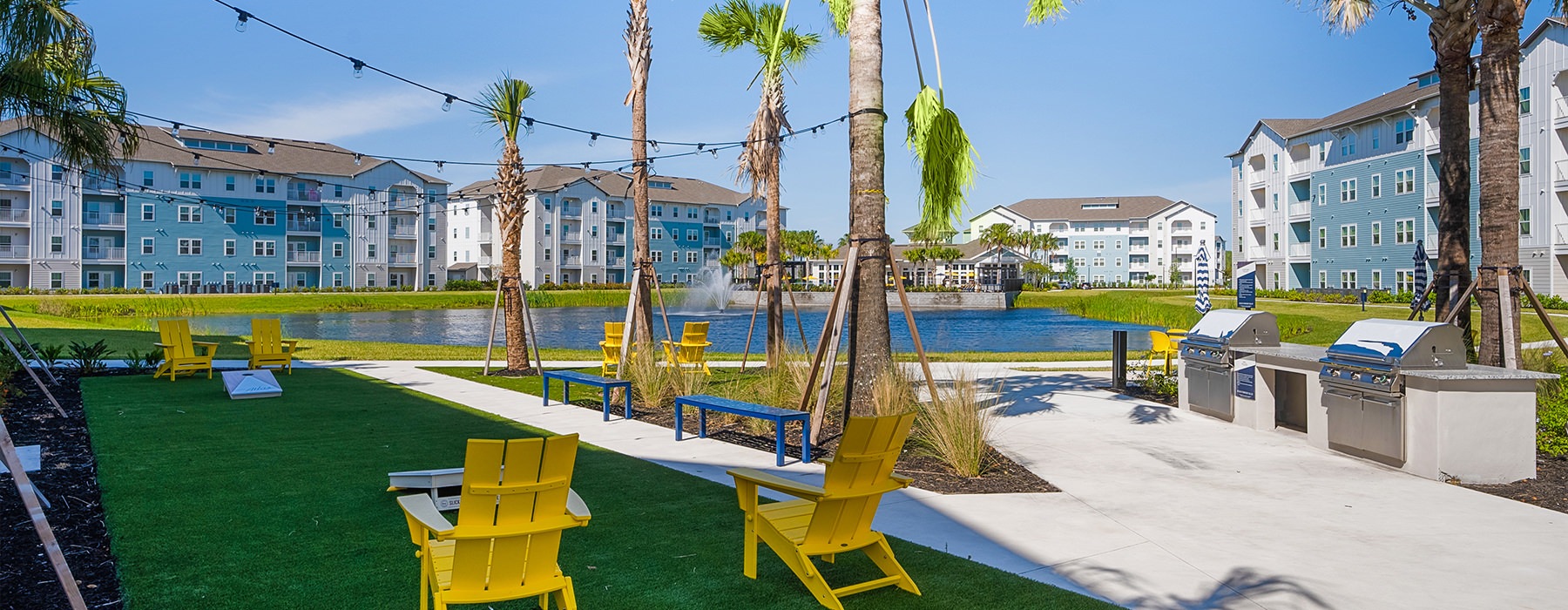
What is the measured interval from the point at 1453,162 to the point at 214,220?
72.9 meters

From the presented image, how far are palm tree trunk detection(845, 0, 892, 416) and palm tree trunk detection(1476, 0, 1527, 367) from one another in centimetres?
654

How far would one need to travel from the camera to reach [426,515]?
4.20 metres

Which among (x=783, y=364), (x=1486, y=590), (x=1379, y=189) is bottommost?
(x=1486, y=590)

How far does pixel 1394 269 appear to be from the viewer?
150 feet

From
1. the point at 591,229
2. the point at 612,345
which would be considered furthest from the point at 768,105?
the point at 591,229

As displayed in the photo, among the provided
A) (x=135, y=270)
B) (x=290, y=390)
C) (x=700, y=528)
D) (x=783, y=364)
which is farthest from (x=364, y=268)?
(x=700, y=528)

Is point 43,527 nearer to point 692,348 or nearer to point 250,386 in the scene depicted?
point 250,386

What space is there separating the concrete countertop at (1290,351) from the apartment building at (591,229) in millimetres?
67312

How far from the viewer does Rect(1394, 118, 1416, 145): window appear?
44.1 metres

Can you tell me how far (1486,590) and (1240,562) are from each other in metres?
1.16

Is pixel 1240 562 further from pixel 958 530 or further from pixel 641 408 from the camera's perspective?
pixel 641 408

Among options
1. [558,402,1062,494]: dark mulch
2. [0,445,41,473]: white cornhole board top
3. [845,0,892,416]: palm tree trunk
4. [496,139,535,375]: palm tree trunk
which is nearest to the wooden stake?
[0,445,41,473]: white cornhole board top

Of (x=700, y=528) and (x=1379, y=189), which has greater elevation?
(x=1379, y=189)

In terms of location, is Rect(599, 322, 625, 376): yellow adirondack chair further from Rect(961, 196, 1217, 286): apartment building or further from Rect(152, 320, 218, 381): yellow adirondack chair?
Rect(961, 196, 1217, 286): apartment building
